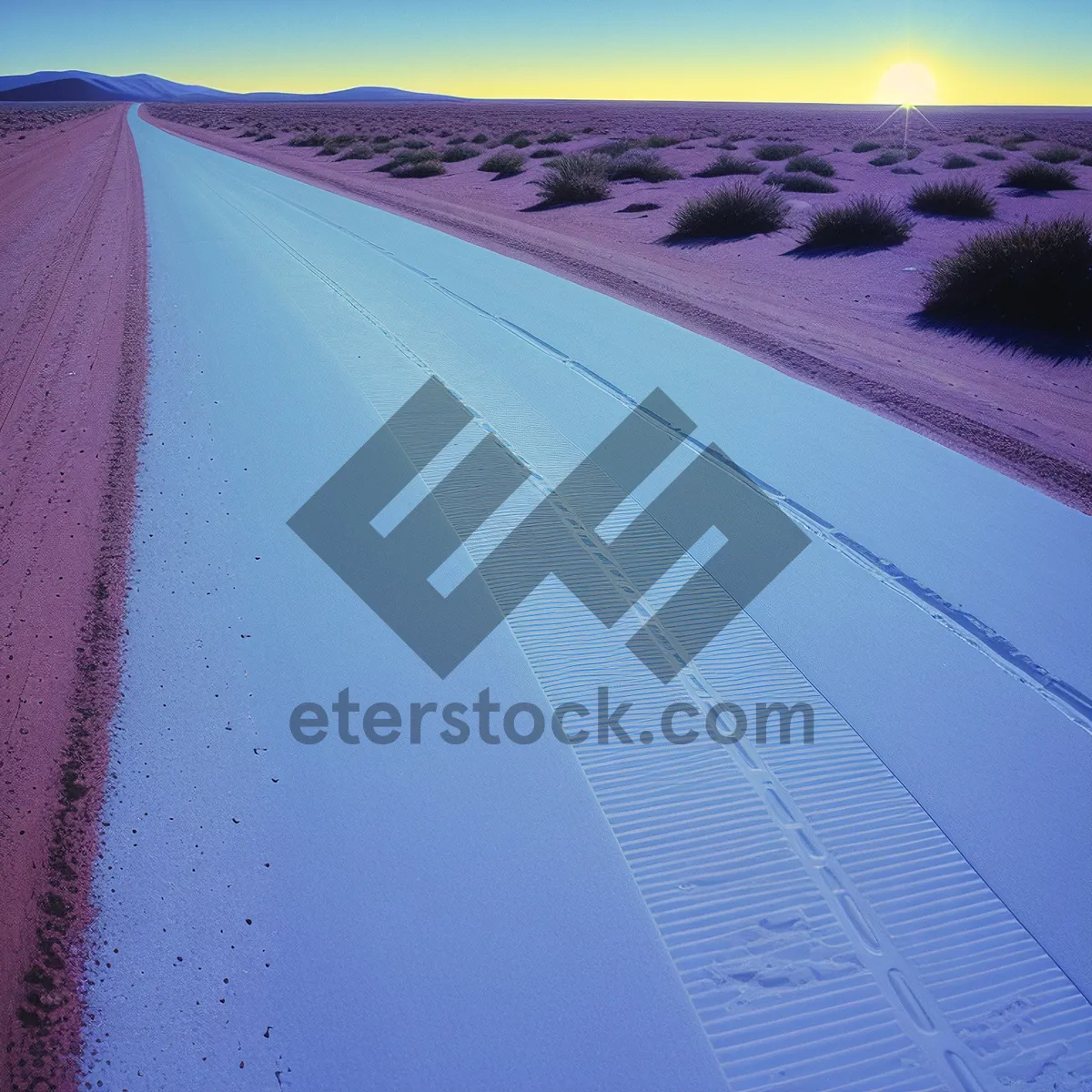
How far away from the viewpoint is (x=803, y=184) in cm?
2606

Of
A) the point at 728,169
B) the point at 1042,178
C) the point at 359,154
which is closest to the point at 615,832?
the point at 1042,178

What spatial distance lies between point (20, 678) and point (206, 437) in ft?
11.4

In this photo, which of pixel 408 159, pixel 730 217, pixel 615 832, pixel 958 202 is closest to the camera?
pixel 615 832

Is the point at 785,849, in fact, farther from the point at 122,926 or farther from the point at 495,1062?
the point at 122,926

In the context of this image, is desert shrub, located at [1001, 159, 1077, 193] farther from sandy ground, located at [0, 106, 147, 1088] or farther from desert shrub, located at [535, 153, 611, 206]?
sandy ground, located at [0, 106, 147, 1088]

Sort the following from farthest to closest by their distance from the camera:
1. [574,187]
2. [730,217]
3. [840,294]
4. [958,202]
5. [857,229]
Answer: [574,187], [958,202], [730,217], [857,229], [840,294]

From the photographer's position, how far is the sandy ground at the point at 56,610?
3.34 metres

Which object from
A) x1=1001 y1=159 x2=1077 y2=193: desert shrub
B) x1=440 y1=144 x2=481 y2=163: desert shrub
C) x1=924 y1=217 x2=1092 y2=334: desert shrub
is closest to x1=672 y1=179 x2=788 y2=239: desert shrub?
x1=924 y1=217 x2=1092 y2=334: desert shrub

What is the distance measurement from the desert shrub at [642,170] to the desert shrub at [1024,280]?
1704 centimetres

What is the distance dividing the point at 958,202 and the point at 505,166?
61.4ft

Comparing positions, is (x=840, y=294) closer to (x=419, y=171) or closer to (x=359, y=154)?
(x=419, y=171)

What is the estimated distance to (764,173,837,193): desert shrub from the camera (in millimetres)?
25875

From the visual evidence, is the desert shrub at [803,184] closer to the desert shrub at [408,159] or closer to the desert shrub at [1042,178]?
the desert shrub at [1042,178]

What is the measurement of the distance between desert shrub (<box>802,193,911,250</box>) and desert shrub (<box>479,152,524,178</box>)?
59.6 ft
